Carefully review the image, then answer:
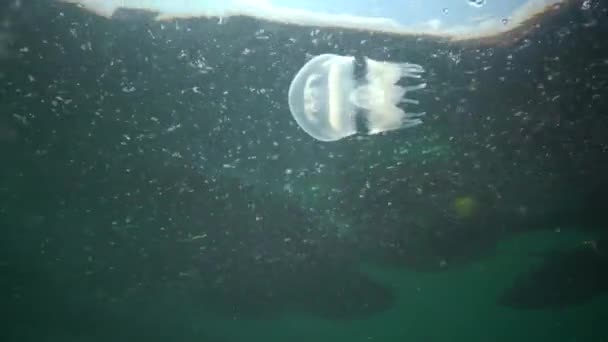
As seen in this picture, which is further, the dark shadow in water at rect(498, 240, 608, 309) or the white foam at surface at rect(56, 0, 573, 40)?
the dark shadow in water at rect(498, 240, 608, 309)

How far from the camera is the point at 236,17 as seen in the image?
637cm

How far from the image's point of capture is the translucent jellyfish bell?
6.00 meters

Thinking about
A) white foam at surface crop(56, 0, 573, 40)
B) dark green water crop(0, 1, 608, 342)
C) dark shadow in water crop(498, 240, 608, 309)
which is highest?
white foam at surface crop(56, 0, 573, 40)

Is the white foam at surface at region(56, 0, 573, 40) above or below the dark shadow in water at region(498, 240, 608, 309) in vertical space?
above

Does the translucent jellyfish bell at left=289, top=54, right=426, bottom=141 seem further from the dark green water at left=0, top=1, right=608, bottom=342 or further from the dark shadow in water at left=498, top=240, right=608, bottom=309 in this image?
the dark shadow in water at left=498, top=240, right=608, bottom=309

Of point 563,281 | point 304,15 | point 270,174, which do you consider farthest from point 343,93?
point 563,281

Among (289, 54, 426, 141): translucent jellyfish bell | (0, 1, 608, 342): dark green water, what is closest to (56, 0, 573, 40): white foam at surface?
(0, 1, 608, 342): dark green water

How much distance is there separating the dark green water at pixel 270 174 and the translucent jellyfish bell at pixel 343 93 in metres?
0.23

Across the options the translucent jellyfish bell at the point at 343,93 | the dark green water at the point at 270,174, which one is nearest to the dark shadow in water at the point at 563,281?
the dark green water at the point at 270,174

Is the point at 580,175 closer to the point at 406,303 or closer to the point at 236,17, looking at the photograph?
the point at 236,17

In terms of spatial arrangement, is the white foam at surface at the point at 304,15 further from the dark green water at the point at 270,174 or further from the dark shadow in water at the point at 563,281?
the dark shadow in water at the point at 563,281

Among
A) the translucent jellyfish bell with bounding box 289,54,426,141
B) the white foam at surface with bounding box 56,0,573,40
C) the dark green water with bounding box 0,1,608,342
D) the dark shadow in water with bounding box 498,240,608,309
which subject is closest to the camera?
the translucent jellyfish bell with bounding box 289,54,426,141

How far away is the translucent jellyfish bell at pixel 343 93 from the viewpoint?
600 cm

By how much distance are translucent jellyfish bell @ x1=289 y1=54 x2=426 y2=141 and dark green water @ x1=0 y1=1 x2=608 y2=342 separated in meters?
0.23
